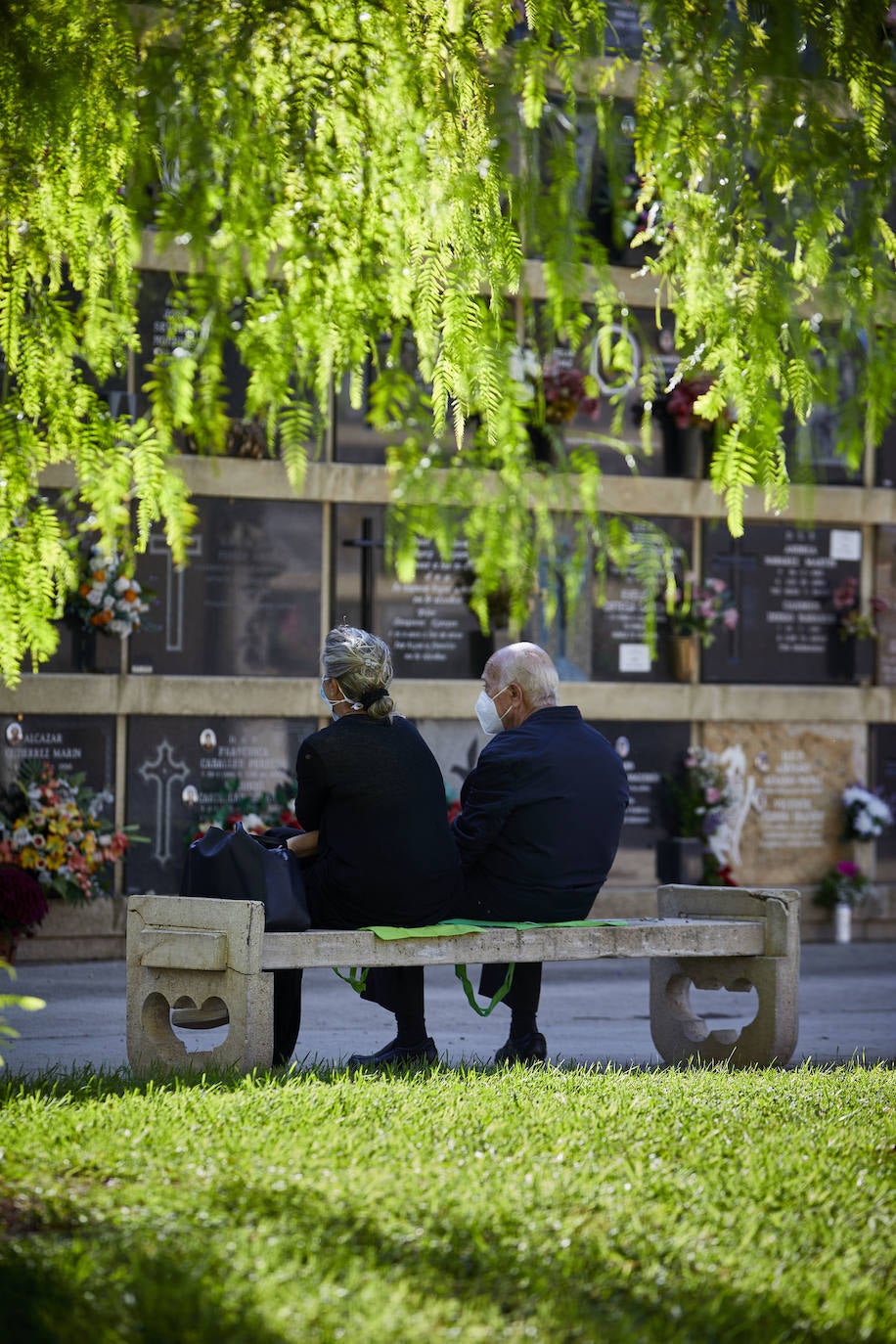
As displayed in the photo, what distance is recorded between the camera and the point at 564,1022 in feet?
24.5

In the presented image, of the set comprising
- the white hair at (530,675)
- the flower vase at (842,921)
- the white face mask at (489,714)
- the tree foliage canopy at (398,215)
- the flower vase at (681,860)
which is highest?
the tree foliage canopy at (398,215)

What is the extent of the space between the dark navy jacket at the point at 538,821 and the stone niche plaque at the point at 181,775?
4.84 m

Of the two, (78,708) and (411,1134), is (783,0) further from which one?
(78,708)

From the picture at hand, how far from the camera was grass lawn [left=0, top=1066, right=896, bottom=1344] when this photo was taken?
286 centimetres

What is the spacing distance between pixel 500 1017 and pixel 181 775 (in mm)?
3428

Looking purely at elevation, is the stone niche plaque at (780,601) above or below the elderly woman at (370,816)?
above

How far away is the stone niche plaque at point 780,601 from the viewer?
1174 centimetres

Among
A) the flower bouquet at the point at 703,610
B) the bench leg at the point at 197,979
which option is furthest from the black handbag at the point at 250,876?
the flower bouquet at the point at 703,610

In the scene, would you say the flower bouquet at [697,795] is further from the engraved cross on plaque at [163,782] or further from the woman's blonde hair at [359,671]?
the woman's blonde hair at [359,671]

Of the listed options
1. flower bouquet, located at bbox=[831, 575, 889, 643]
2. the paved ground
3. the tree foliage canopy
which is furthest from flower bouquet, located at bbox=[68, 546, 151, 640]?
the tree foliage canopy

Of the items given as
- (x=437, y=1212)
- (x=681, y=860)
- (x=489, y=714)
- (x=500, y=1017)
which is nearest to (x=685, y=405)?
(x=681, y=860)

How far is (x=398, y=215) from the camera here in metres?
4.29

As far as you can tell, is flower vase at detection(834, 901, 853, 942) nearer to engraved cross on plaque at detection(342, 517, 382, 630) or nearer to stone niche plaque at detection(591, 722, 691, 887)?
stone niche plaque at detection(591, 722, 691, 887)

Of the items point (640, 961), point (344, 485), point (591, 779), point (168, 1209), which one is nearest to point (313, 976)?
point (640, 961)
